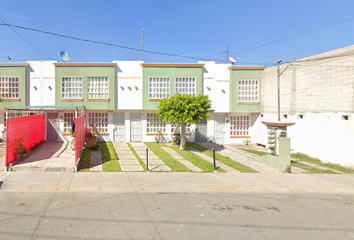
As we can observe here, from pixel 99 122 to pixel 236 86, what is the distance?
11106 mm

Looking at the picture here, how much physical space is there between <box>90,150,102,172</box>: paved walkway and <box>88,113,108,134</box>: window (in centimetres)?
421

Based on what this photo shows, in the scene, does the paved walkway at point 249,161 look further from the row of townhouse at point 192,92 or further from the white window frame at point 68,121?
the white window frame at point 68,121

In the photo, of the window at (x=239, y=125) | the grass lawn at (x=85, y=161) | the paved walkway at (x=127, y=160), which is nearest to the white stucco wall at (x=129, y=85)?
the paved walkway at (x=127, y=160)

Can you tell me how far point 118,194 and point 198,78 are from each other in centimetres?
1206

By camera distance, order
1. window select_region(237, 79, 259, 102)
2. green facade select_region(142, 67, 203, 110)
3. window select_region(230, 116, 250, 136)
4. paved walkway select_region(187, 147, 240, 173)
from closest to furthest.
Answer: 1. paved walkway select_region(187, 147, 240, 173)
2. green facade select_region(142, 67, 203, 110)
3. window select_region(237, 79, 259, 102)
4. window select_region(230, 116, 250, 136)

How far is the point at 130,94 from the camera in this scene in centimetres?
1666

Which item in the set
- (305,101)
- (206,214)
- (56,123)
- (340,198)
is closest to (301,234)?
(206,214)

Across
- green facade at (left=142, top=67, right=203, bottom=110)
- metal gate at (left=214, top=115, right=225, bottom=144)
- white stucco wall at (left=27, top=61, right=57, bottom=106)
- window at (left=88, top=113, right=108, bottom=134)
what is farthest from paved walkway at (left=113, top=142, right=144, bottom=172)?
metal gate at (left=214, top=115, right=225, bottom=144)

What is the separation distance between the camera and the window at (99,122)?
55.9ft

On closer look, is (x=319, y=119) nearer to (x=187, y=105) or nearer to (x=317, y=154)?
(x=317, y=154)

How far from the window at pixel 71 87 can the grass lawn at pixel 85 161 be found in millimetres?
5033

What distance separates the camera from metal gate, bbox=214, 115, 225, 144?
1829 centimetres

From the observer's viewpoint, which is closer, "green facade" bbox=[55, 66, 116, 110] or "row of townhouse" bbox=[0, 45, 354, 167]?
"row of townhouse" bbox=[0, 45, 354, 167]

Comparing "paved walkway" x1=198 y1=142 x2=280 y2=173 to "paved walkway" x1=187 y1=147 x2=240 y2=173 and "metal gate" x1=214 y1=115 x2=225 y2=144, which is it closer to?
"paved walkway" x1=187 y1=147 x2=240 y2=173
